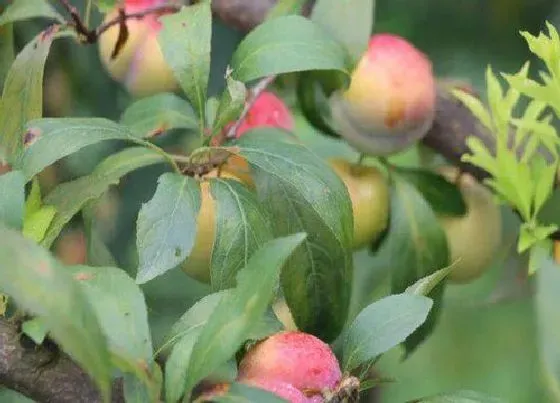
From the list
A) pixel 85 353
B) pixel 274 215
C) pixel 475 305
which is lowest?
pixel 475 305

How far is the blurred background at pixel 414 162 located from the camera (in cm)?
77

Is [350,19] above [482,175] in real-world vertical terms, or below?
above

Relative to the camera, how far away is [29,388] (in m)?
0.38

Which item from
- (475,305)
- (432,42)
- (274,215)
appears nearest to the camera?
(274,215)

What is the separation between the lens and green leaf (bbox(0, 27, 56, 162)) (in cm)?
53

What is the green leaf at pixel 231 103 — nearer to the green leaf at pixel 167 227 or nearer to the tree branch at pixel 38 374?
the green leaf at pixel 167 227

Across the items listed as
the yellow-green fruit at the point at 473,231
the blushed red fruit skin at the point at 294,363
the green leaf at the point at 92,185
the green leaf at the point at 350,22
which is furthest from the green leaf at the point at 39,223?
the yellow-green fruit at the point at 473,231

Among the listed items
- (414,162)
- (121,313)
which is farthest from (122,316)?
(414,162)

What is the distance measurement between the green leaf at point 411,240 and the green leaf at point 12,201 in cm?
34

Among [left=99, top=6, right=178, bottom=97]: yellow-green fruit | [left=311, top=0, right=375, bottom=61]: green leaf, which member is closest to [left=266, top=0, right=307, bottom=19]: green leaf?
[left=311, top=0, right=375, bottom=61]: green leaf

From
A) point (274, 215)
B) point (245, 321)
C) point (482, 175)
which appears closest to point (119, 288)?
point (245, 321)

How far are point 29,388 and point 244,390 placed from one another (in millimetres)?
99

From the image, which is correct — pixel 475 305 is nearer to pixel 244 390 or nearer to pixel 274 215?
pixel 274 215

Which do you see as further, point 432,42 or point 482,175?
point 432,42
